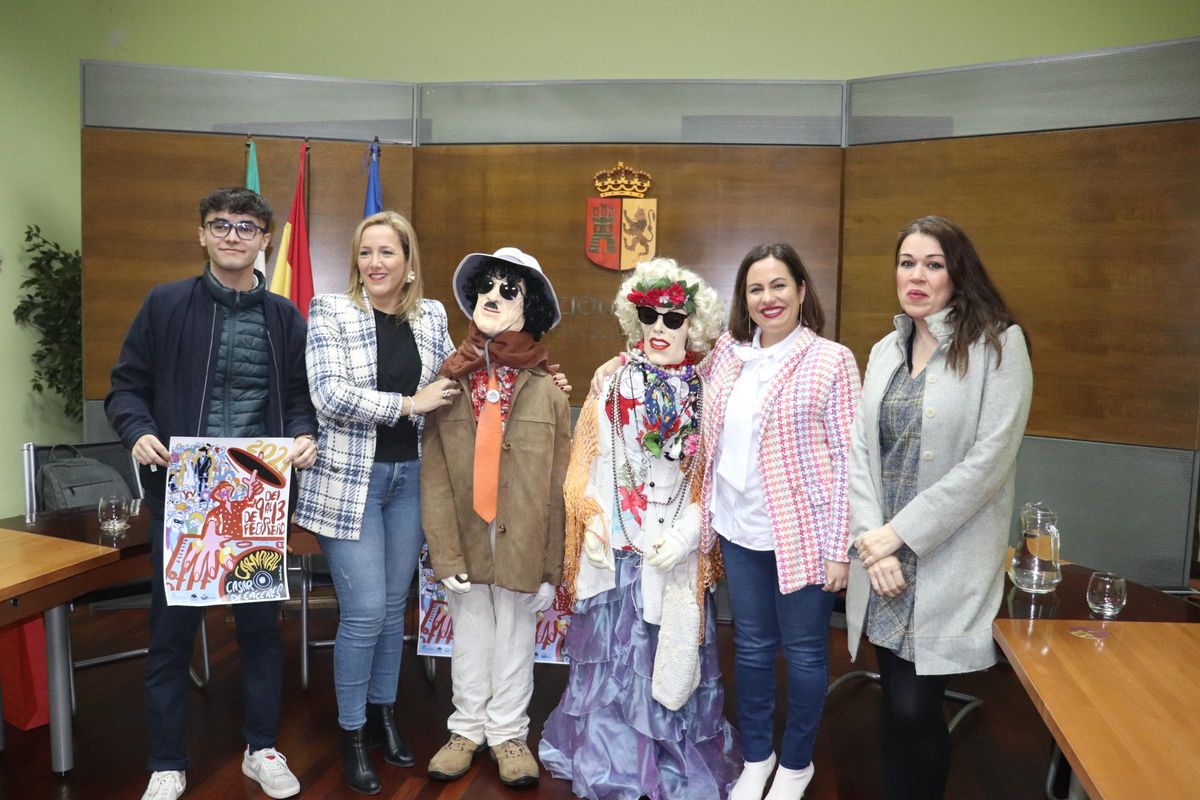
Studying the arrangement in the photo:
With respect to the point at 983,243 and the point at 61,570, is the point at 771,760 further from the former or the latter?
the point at 983,243

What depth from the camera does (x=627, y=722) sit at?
102 inches

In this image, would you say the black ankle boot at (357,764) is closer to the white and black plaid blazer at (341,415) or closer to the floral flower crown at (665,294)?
the white and black plaid blazer at (341,415)

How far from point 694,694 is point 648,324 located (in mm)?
1137

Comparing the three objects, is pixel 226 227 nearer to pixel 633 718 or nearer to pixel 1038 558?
pixel 633 718

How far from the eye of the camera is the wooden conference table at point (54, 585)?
85.4 inches

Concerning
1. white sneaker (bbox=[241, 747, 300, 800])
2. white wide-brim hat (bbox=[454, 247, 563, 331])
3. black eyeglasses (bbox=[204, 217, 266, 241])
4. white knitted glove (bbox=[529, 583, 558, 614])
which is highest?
black eyeglasses (bbox=[204, 217, 266, 241])

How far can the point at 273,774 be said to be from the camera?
2537mm

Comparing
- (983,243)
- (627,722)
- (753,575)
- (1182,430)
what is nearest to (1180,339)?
(1182,430)

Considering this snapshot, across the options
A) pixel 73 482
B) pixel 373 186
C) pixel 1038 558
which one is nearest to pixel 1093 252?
pixel 1038 558

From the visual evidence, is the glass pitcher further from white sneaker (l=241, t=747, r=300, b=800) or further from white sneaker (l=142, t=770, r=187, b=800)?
white sneaker (l=142, t=770, r=187, b=800)

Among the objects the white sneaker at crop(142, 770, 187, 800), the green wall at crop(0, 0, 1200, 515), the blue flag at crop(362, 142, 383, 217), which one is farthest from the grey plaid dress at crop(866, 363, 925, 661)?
the green wall at crop(0, 0, 1200, 515)

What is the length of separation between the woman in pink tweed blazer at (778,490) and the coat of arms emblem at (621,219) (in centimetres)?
205

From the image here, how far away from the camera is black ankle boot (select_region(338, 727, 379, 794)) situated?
2.56 m

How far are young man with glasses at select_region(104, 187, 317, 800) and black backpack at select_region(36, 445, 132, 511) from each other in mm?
1090
